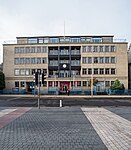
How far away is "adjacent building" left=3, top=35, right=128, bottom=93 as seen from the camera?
5419cm

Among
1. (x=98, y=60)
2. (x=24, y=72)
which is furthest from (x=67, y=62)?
(x=24, y=72)

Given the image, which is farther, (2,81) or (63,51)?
(63,51)

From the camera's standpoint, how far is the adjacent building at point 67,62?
178 ft

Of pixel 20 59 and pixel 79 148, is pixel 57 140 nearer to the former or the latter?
pixel 79 148

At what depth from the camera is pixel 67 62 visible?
5550 centimetres

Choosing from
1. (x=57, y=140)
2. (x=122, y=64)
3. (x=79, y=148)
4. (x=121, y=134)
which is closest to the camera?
(x=79, y=148)

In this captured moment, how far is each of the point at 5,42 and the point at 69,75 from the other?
21.5 metres

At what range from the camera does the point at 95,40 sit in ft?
186

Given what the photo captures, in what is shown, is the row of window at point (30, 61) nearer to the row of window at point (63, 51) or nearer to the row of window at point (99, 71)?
the row of window at point (63, 51)

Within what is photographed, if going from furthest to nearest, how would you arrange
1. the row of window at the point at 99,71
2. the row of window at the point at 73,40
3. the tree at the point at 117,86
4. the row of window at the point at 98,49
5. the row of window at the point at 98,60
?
1. the row of window at the point at 73,40
2. the row of window at the point at 98,49
3. the row of window at the point at 98,60
4. the row of window at the point at 99,71
5. the tree at the point at 117,86

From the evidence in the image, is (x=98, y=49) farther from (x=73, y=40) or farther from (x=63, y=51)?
(x=63, y=51)

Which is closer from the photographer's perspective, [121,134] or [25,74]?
[121,134]

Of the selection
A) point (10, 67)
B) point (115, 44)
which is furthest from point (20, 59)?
point (115, 44)

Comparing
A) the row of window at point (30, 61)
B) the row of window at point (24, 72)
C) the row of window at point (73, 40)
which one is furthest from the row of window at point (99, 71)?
the row of window at point (30, 61)
